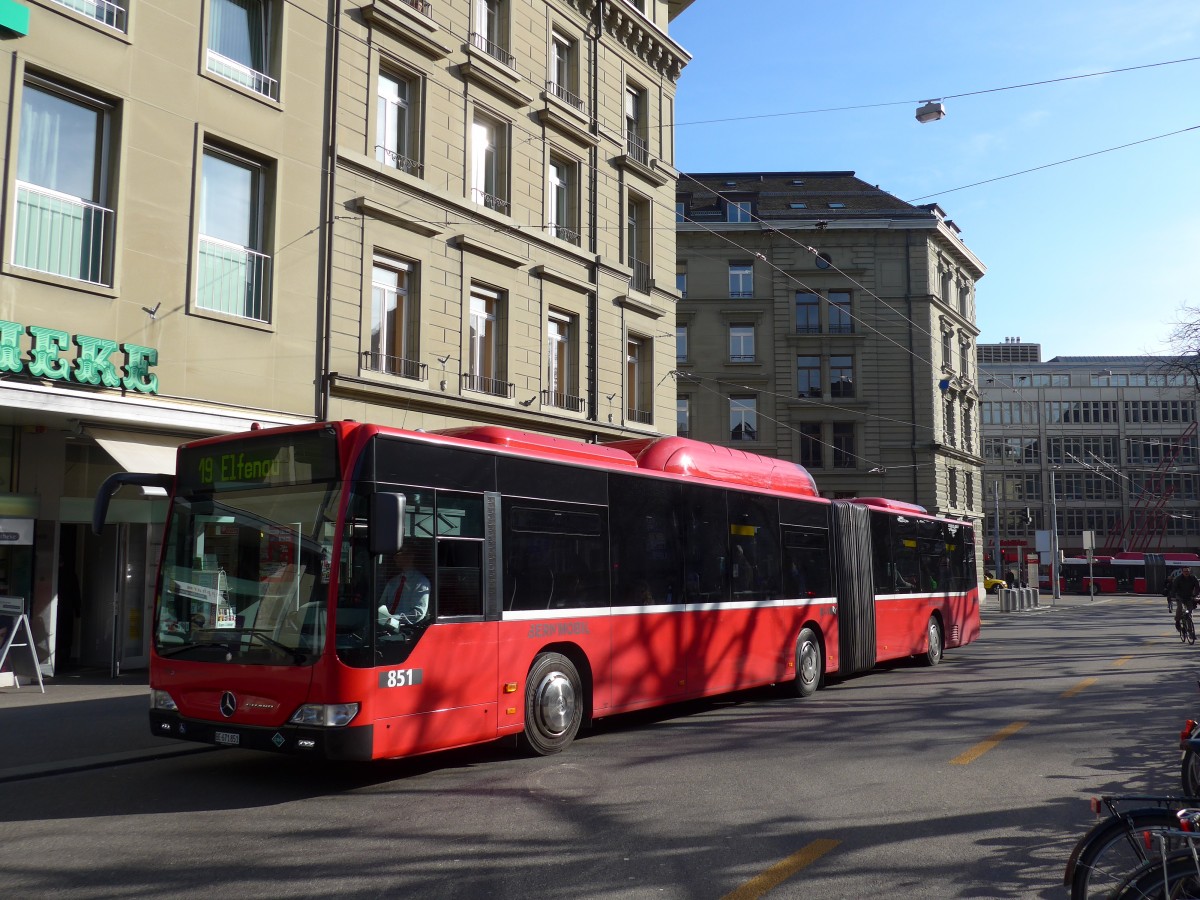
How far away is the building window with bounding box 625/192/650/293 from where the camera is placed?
87.3ft

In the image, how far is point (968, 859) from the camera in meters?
6.07

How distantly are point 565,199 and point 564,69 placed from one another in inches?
119

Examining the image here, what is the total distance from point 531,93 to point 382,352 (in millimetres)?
7298

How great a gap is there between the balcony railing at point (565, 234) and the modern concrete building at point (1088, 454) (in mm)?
69159

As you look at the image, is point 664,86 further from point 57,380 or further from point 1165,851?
point 1165,851

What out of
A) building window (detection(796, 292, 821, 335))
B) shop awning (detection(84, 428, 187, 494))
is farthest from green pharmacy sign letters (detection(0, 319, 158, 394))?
building window (detection(796, 292, 821, 335))

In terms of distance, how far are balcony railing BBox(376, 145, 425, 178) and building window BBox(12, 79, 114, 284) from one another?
17.1 feet

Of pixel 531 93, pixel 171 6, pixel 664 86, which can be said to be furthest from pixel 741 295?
pixel 171 6

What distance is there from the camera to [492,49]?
2184 cm

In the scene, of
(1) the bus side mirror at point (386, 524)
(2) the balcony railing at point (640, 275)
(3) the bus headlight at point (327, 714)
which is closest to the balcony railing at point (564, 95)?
(2) the balcony railing at point (640, 275)

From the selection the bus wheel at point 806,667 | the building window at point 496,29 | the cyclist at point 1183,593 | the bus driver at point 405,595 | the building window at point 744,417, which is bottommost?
the bus wheel at point 806,667

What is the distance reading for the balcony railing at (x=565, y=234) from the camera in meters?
23.6

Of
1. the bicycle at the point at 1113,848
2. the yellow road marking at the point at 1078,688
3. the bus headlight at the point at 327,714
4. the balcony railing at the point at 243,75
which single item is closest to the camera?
the bicycle at the point at 1113,848

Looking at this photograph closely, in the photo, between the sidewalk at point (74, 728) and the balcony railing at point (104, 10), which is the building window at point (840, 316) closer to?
the balcony railing at point (104, 10)
